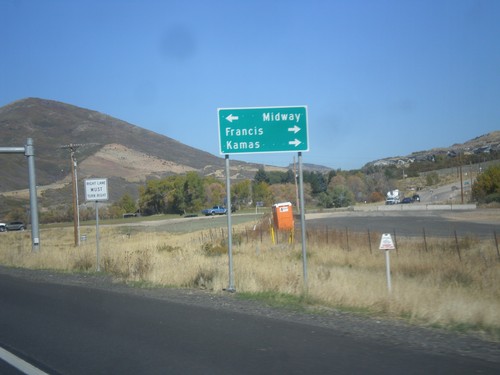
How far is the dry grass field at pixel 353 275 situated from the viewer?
36.8ft

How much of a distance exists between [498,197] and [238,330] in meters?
70.7

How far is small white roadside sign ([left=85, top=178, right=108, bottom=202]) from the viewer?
21.1 metres

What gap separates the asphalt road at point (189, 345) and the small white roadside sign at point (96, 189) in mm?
8658

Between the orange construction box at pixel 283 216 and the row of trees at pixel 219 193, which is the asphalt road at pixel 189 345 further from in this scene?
the row of trees at pixel 219 193

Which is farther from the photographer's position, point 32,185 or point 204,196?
point 204,196

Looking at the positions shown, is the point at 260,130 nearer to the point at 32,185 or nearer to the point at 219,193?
the point at 32,185

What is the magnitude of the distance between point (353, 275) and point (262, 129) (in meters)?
5.27

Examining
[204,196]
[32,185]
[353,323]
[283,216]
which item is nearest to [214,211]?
[204,196]

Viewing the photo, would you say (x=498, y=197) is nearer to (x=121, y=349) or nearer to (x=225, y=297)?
(x=225, y=297)

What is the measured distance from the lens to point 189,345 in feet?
28.8

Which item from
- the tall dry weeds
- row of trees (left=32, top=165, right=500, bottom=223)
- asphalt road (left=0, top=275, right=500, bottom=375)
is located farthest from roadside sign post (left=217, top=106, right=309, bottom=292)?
row of trees (left=32, top=165, right=500, bottom=223)

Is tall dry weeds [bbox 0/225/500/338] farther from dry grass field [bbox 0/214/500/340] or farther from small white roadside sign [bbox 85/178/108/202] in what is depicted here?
small white roadside sign [bbox 85/178/108/202]

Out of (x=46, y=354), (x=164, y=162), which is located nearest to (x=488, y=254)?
(x=46, y=354)

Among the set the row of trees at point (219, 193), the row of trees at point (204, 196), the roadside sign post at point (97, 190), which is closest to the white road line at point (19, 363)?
the roadside sign post at point (97, 190)
